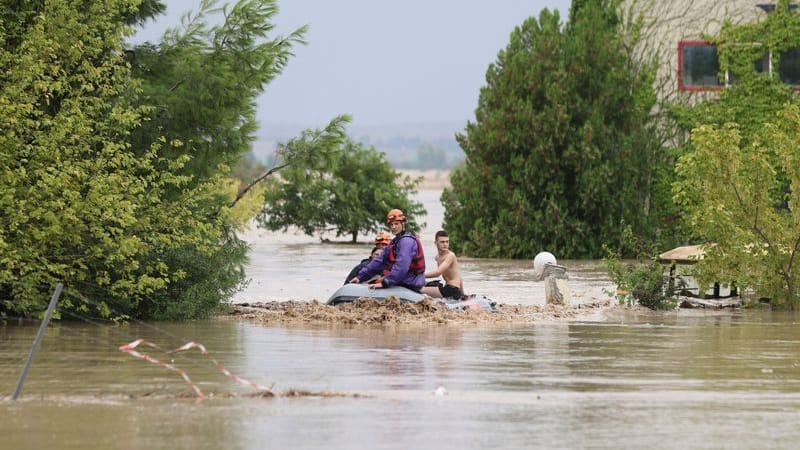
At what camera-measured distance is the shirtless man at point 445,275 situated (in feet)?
74.9

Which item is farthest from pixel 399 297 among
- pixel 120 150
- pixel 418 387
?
pixel 418 387

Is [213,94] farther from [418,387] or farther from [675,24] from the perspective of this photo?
[675,24]

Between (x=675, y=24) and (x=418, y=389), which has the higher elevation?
(x=675, y=24)

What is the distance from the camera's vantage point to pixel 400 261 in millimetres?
21703

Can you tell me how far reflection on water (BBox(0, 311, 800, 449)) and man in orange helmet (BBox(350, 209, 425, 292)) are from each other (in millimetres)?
1181

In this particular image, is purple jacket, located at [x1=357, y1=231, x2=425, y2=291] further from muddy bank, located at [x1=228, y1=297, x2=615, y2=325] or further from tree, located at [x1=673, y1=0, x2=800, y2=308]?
tree, located at [x1=673, y1=0, x2=800, y2=308]

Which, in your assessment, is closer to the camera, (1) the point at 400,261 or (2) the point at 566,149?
(1) the point at 400,261

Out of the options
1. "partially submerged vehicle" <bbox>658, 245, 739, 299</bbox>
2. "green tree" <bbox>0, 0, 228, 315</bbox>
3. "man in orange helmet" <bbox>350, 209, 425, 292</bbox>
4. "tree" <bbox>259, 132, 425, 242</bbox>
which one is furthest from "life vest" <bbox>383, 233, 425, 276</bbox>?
"tree" <bbox>259, 132, 425, 242</bbox>

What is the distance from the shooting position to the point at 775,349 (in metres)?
18.6

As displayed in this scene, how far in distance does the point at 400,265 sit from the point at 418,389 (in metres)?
7.64

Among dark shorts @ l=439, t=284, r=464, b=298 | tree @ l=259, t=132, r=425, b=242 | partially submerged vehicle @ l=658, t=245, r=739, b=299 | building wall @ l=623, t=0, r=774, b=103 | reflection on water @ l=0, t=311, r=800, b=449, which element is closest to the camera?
reflection on water @ l=0, t=311, r=800, b=449

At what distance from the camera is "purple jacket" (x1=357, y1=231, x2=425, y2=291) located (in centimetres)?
2166

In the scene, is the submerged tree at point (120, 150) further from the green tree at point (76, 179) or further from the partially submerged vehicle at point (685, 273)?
the partially submerged vehicle at point (685, 273)

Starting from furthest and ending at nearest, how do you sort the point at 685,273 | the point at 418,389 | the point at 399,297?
the point at 685,273 < the point at 399,297 < the point at 418,389
